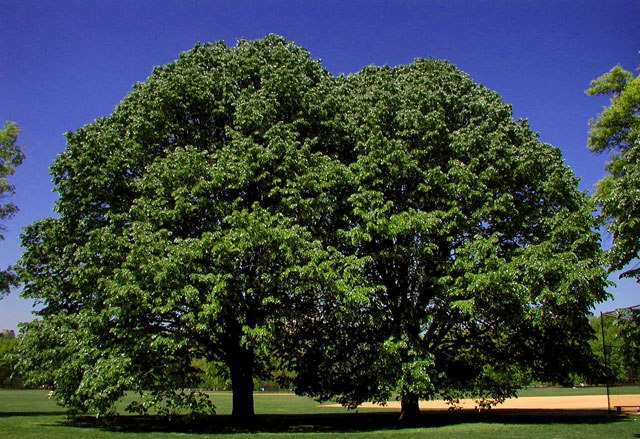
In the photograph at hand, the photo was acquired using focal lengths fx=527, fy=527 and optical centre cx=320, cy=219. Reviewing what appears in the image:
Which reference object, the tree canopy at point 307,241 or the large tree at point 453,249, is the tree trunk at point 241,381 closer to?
the tree canopy at point 307,241

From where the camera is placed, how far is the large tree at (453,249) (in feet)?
62.8

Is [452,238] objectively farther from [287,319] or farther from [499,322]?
[287,319]

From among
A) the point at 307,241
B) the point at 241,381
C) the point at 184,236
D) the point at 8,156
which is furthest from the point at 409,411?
the point at 8,156

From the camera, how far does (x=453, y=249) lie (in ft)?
68.9

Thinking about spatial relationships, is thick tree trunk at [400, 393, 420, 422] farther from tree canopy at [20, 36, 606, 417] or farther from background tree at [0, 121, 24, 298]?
background tree at [0, 121, 24, 298]

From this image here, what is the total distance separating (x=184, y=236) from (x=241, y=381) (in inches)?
275

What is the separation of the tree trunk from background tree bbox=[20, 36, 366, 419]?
0.06m

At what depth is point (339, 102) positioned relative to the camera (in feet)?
73.3

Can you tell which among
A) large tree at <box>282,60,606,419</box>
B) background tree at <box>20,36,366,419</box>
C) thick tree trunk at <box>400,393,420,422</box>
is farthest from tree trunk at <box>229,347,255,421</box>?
thick tree trunk at <box>400,393,420,422</box>

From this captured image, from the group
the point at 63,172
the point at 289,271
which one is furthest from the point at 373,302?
the point at 63,172

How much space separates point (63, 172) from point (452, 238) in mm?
15996

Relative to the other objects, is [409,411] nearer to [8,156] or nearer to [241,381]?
[241,381]

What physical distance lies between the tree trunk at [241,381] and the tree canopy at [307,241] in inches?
3.6

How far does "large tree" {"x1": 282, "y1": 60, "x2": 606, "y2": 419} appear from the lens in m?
19.2
